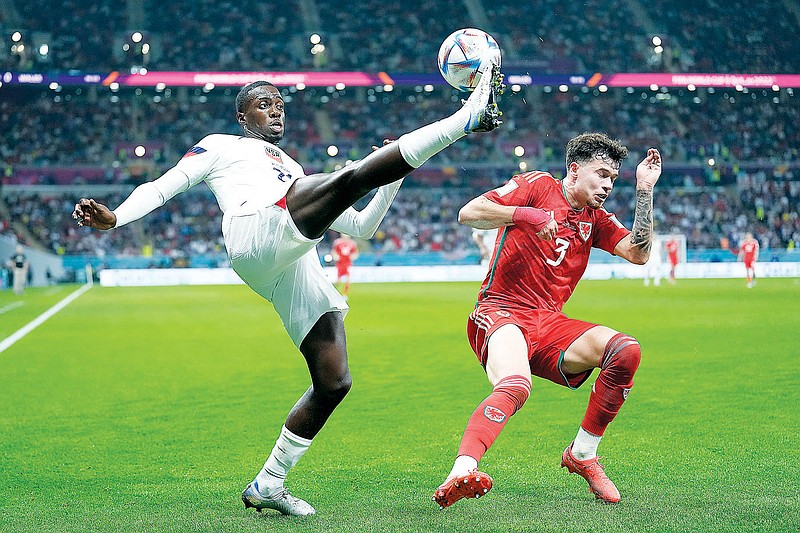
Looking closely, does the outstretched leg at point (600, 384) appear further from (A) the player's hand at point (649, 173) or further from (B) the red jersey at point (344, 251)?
(B) the red jersey at point (344, 251)

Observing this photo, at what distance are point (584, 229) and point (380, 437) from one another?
8.71 ft

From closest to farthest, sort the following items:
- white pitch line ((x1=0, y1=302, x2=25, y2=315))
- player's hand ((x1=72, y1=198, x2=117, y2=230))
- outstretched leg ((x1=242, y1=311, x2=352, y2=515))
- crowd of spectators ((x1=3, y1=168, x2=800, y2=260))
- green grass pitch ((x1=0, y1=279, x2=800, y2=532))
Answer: player's hand ((x1=72, y1=198, x2=117, y2=230)) → green grass pitch ((x1=0, y1=279, x2=800, y2=532)) → outstretched leg ((x1=242, y1=311, x2=352, y2=515)) → white pitch line ((x1=0, y1=302, x2=25, y2=315)) → crowd of spectators ((x1=3, y1=168, x2=800, y2=260))

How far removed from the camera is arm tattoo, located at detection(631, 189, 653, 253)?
5.12 metres

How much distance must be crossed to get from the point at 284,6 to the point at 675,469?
46.7 m

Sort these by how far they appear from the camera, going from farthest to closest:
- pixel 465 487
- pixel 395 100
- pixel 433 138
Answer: pixel 395 100
pixel 433 138
pixel 465 487

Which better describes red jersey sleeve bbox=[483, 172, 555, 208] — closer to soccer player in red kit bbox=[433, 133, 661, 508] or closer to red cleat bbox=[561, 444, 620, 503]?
soccer player in red kit bbox=[433, 133, 661, 508]

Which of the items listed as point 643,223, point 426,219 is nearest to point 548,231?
point 643,223

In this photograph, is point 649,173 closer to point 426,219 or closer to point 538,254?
point 538,254

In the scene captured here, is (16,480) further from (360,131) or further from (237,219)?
(360,131)

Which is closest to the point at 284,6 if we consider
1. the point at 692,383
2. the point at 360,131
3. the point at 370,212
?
the point at 360,131

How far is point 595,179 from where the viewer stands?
16.9ft

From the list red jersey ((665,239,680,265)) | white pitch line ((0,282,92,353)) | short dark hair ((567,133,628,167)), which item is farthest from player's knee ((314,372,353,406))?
red jersey ((665,239,680,265))

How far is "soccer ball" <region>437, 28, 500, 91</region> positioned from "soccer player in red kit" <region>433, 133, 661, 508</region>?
2.14 ft

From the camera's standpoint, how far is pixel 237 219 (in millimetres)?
4652
